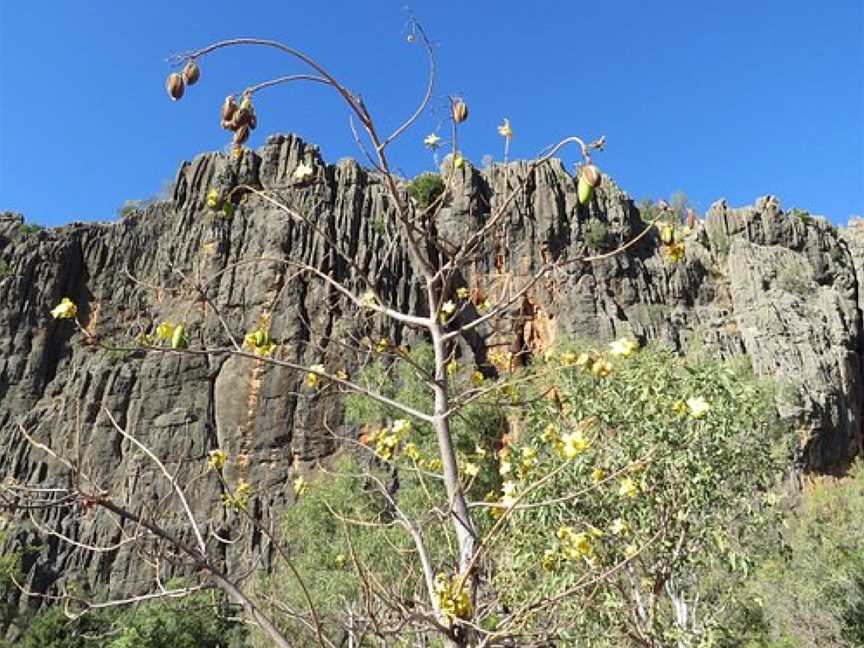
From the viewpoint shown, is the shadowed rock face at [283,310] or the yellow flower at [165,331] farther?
the shadowed rock face at [283,310]

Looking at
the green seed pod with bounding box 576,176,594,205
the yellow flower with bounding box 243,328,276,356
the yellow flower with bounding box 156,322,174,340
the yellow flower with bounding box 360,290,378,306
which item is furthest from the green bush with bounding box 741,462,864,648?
the yellow flower with bounding box 156,322,174,340

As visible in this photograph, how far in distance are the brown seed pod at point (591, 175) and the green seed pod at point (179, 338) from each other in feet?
3.70

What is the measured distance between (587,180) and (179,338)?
115 centimetres

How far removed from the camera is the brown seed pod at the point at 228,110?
187cm

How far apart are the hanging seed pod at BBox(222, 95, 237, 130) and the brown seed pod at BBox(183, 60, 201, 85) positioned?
99 mm

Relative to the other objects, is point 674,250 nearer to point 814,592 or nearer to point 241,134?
point 241,134

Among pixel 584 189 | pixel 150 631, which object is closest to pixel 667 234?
pixel 584 189

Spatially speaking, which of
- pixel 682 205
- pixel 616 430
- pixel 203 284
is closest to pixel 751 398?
pixel 616 430

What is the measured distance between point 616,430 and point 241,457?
21.5 meters

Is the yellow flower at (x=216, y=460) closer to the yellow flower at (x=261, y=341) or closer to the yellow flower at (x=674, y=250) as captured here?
the yellow flower at (x=261, y=341)

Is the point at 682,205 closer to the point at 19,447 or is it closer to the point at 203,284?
the point at 19,447

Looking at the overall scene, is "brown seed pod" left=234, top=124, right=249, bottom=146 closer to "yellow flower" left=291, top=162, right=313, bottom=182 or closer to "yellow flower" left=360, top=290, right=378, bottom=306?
"yellow flower" left=291, top=162, right=313, bottom=182

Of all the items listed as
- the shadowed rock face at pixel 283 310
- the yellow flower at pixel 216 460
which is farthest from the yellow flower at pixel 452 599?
the shadowed rock face at pixel 283 310

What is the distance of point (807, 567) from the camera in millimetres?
14469
